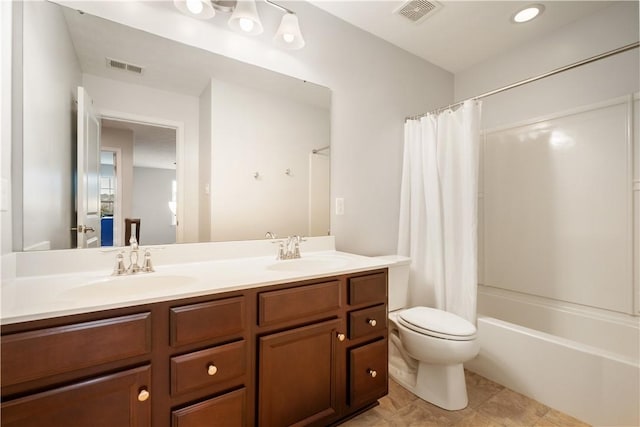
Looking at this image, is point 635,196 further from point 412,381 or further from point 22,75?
point 22,75

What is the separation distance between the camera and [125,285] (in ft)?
3.71

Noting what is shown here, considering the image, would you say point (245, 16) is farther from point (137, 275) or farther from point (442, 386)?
point (442, 386)

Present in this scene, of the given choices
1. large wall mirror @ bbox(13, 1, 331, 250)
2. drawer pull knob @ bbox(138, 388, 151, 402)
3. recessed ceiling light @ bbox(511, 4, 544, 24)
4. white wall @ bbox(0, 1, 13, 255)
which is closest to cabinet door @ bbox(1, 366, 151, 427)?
drawer pull knob @ bbox(138, 388, 151, 402)

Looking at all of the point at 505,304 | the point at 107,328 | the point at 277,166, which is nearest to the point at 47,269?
the point at 107,328

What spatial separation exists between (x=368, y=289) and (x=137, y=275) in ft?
3.43

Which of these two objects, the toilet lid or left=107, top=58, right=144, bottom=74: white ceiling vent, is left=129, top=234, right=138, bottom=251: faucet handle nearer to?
left=107, top=58, right=144, bottom=74: white ceiling vent

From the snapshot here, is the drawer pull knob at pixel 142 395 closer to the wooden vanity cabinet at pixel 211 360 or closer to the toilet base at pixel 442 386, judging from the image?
the wooden vanity cabinet at pixel 211 360

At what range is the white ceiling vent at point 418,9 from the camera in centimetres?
181

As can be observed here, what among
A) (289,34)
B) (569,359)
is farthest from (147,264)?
(569,359)

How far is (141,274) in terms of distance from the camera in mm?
1182

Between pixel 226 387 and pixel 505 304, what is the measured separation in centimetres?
235

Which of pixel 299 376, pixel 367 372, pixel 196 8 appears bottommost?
pixel 367 372

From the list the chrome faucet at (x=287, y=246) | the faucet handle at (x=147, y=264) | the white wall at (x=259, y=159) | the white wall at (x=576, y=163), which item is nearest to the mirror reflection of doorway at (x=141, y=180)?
the faucet handle at (x=147, y=264)

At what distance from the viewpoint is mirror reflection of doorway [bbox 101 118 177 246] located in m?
1.30
